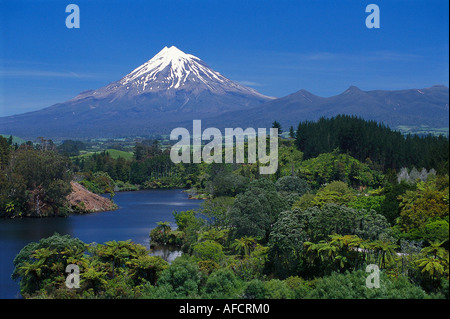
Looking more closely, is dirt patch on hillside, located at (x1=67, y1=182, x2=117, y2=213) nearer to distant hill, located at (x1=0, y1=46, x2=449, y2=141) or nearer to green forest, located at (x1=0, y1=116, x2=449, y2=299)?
green forest, located at (x1=0, y1=116, x2=449, y2=299)

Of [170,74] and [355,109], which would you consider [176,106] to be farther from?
[355,109]

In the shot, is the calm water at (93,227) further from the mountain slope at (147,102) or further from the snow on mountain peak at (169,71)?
the snow on mountain peak at (169,71)

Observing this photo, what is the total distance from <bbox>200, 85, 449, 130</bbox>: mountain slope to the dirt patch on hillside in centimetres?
8269

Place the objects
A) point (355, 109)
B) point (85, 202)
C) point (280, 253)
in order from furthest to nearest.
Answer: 1. point (355, 109)
2. point (85, 202)
3. point (280, 253)

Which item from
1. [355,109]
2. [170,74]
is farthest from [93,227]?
[170,74]

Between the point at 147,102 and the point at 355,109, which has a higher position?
the point at 147,102

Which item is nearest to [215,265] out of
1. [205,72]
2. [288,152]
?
[288,152]

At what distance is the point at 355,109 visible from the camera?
139 m

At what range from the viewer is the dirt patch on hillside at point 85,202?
1419 inches

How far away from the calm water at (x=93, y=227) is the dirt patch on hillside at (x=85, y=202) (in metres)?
1.19

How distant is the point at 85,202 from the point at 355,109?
113100 mm

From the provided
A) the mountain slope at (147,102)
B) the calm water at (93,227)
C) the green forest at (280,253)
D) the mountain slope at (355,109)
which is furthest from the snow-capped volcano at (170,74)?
the green forest at (280,253)
